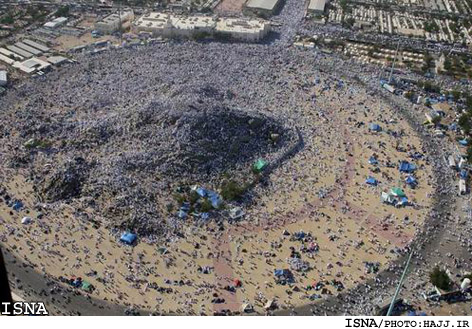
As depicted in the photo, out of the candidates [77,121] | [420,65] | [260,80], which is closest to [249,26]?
[260,80]

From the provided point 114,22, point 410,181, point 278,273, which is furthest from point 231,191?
point 114,22

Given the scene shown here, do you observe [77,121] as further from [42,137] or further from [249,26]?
[249,26]

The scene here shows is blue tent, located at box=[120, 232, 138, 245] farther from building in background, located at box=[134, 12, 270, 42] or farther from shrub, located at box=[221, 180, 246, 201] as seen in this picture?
building in background, located at box=[134, 12, 270, 42]

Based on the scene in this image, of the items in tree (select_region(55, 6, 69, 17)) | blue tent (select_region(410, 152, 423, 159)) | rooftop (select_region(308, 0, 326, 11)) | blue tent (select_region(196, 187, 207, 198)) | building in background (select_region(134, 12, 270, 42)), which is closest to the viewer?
blue tent (select_region(196, 187, 207, 198))

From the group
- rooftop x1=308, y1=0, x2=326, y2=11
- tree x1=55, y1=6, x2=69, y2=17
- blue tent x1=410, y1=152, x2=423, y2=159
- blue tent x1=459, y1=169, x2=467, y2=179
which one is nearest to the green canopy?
blue tent x1=410, y1=152, x2=423, y2=159

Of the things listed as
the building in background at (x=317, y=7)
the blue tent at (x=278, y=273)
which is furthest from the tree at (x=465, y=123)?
the building in background at (x=317, y=7)

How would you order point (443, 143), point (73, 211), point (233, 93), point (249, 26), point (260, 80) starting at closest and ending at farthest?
point (73, 211), point (443, 143), point (233, 93), point (260, 80), point (249, 26)
